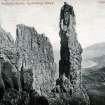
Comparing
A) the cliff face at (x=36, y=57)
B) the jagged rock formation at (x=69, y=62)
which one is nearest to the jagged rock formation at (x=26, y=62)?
the cliff face at (x=36, y=57)

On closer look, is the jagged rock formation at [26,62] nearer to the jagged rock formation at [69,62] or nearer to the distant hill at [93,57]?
the jagged rock formation at [69,62]

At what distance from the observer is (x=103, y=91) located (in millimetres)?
4949

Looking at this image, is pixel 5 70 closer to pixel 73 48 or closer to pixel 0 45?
pixel 0 45

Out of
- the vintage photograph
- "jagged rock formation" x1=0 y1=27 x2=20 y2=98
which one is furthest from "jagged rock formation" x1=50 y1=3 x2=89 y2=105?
"jagged rock formation" x1=0 y1=27 x2=20 y2=98

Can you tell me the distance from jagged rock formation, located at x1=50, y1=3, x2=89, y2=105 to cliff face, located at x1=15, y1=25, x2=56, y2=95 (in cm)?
13

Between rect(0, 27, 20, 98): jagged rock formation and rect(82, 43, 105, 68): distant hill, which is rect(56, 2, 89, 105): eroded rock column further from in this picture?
rect(0, 27, 20, 98): jagged rock formation

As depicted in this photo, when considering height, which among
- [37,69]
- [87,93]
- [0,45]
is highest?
[0,45]

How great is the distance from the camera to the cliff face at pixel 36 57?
4930mm

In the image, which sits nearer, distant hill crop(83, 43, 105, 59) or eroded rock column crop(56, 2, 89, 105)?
eroded rock column crop(56, 2, 89, 105)

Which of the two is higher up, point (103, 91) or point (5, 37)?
point (5, 37)

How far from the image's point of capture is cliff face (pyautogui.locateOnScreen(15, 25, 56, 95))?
493cm

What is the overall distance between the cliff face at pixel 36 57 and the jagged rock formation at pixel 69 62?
0.13 meters

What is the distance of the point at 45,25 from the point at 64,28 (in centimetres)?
26

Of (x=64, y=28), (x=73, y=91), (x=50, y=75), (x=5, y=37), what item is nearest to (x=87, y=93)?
(x=73, y=91)
